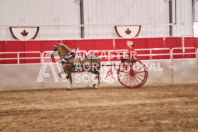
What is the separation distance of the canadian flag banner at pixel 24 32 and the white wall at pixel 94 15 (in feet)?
0.94

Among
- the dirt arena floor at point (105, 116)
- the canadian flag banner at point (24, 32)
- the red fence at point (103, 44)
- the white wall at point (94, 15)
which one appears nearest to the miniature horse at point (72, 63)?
the dirt arena floor at point (105, 116)

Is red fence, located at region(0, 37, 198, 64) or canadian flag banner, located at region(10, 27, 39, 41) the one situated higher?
canadian flag banner, located at region(10, 27, 39, 41)

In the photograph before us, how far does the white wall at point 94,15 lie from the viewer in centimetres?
1733

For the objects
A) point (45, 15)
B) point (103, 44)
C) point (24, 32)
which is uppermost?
point (45, 15)

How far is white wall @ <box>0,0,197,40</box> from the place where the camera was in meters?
17.3

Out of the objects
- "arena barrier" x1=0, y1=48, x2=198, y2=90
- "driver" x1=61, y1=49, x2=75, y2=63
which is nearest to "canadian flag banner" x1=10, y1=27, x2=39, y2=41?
"arena barrier" x1=0, y1=48, x2=198, y2=90

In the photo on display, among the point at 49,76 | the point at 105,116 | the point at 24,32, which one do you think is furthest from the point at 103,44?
the point at 105,116

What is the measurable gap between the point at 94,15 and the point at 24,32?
3978mm

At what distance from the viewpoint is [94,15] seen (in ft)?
59.0

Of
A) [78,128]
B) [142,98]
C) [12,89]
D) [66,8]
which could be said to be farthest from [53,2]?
[78,128]

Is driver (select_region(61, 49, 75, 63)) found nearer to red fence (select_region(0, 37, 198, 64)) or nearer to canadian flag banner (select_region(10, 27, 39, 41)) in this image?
red fence (select_region(0, 37, 198, 64))

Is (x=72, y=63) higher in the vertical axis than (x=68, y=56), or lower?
lower

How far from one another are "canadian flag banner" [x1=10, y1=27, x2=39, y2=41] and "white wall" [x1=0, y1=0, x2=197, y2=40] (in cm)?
29

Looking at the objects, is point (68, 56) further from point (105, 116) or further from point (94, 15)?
point (94, 15)
